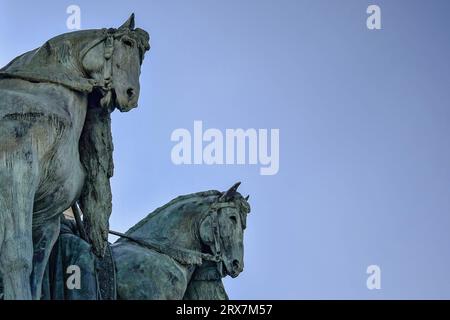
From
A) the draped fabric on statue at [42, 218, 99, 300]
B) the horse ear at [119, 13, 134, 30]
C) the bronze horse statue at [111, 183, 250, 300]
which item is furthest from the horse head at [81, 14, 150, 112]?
the bronze horse statue at [111, 183, 250, 300]

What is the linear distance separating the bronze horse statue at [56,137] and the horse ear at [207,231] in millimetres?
2483

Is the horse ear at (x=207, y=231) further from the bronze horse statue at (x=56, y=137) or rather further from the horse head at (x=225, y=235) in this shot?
the bronze horse statue at (x=56, y=137)

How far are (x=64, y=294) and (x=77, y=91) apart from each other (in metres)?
1.86

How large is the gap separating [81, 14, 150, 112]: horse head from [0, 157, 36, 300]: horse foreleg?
1448mm

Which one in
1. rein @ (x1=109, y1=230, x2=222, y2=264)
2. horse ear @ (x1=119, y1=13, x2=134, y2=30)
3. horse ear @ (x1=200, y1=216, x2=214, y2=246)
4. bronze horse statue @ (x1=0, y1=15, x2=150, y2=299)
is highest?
horse ear @ (x1=119, y1=13, x2=134, y2=30)

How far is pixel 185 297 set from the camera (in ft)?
80.0

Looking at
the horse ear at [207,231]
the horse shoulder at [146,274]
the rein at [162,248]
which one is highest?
the horse ear at [207,231]

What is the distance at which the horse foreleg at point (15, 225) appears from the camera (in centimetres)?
2027

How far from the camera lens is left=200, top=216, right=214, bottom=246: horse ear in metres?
24.4

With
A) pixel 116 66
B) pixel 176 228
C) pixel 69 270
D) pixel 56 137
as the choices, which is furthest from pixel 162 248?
pixel 56 137

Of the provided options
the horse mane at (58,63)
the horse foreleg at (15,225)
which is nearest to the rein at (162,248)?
the horse mane at (58,63)

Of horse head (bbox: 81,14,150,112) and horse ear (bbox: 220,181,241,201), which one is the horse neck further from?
horse head (bbox: 81,14,150,112)

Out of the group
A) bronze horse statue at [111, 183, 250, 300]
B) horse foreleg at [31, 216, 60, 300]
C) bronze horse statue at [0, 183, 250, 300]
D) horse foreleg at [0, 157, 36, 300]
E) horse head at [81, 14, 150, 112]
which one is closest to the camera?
horse foreleg at [0, 157, 36, 300]
